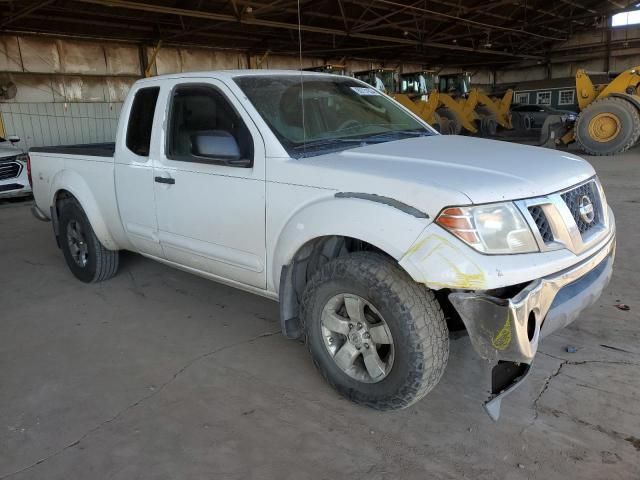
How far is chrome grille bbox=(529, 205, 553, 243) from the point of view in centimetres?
242

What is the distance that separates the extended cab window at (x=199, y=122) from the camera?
126 inches

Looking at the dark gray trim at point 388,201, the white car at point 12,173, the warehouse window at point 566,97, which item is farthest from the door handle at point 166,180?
the warehouse window at point 566,97

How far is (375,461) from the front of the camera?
2430mm

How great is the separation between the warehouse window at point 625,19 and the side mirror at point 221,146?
32155mm

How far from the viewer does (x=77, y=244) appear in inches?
196

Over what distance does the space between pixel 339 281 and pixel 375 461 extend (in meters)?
0.88

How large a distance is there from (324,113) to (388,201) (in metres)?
1.32

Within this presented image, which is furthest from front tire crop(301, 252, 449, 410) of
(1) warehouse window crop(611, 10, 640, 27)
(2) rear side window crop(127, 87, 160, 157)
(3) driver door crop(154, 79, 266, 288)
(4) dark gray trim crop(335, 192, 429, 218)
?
(1) warehouse window crop(611, 10, 640, 27)

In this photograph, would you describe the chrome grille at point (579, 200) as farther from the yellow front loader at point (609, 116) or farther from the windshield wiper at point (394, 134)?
the yellow front loader at point (609, 116)

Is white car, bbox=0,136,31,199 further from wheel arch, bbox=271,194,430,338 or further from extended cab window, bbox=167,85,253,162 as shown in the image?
wheel arch, bbox=271,194,430,338

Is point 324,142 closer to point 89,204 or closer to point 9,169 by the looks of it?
point 89,204

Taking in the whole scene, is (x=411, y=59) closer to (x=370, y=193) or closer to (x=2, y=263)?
(x=2, y=263)

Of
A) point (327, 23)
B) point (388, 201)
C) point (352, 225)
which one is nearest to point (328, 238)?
point (352, 225)

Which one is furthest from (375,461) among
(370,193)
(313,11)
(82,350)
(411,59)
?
(411,59)
